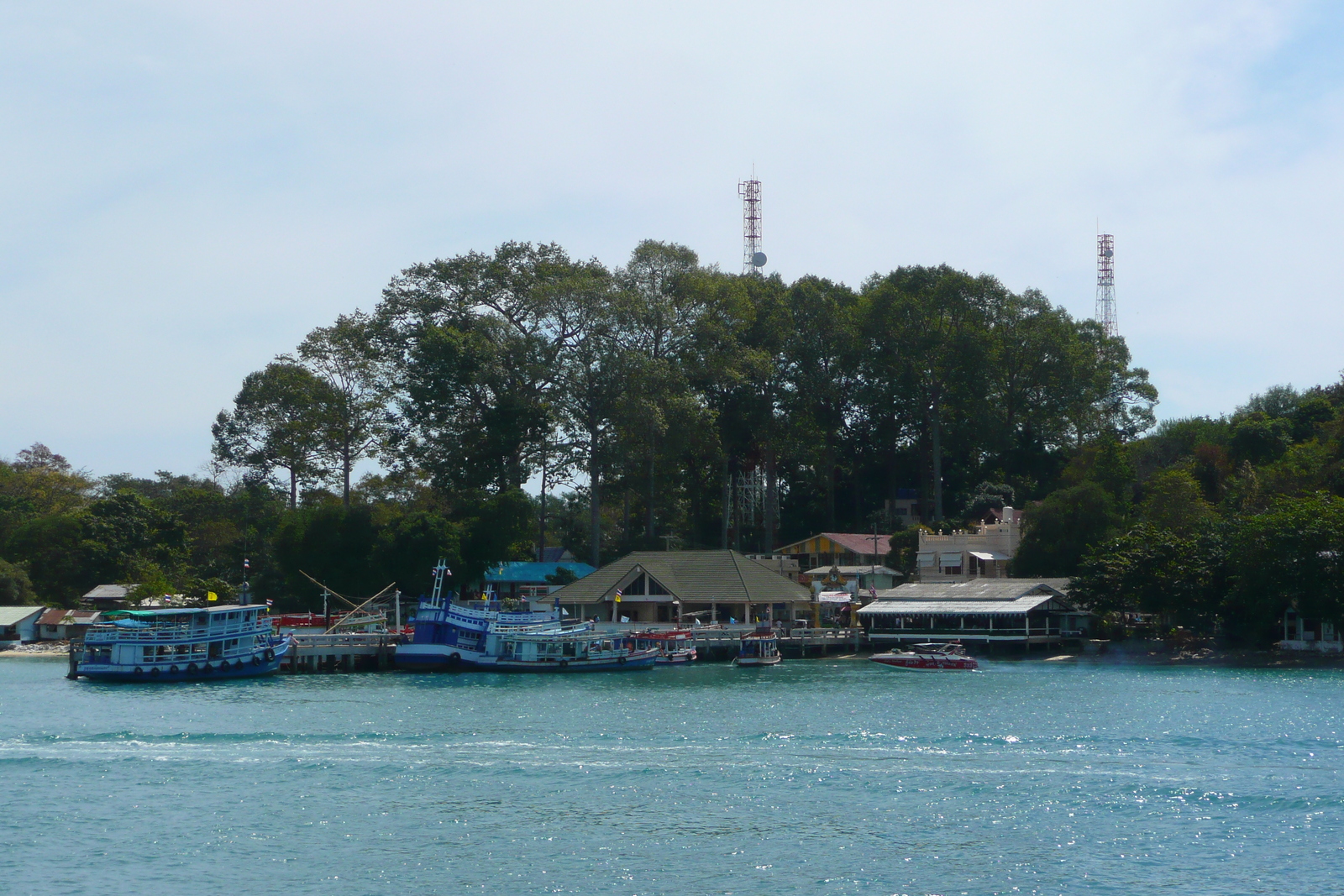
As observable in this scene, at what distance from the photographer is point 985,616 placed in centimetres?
6706

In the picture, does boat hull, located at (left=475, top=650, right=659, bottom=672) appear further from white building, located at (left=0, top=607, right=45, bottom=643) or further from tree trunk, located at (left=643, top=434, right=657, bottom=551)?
white building, located at (left=0, top=607, right=45, bottom=643)

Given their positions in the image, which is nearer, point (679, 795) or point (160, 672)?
point (679, 795)

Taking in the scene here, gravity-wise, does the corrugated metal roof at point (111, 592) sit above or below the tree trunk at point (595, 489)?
below

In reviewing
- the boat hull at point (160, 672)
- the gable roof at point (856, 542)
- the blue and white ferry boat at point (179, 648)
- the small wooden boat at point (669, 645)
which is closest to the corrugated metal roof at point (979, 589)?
the gable roof at point (856, 542)

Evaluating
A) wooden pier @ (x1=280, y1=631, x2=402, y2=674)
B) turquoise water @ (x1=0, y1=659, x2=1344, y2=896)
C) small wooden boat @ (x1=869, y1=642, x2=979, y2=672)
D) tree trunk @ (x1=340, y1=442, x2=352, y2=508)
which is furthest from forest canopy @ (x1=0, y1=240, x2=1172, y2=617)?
turquoise water @ (x1=0, y1=659, x2=1344, y2=896)

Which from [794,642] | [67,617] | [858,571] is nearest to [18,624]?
[67,617]

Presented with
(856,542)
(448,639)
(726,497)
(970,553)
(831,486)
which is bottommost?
(448,639)

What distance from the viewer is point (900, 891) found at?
21.5m

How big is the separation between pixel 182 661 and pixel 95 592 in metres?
27.9

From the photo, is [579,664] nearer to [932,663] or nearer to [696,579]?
[696,579]

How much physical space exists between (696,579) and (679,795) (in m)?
43.3

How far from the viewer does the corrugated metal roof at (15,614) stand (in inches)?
2997

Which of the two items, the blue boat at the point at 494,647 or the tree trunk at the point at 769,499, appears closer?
the blue boat at the point at 494,647

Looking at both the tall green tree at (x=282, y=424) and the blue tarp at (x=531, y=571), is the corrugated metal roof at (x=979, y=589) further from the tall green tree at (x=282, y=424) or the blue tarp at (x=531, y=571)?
the tall green tree at (x=282, y=424)
